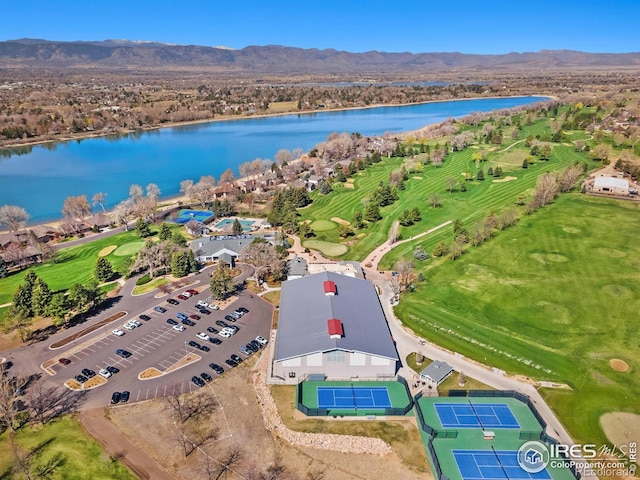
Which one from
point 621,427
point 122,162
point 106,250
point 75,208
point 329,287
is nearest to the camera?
point 621,427

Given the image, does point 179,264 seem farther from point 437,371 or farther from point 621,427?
point 621,427

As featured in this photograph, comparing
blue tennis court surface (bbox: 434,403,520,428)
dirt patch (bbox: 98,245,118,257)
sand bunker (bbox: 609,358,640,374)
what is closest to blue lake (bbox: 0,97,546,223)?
dirt patch (bbox: 98,245,118,257)

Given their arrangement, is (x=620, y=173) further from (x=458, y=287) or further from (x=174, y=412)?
(x=174, y=412)

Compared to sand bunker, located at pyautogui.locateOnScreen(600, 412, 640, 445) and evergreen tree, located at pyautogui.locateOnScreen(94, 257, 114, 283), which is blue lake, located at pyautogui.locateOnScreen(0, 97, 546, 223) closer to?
evergreen tree, located at pyautogui.locateOnScreen(94, 257, 114, 283)

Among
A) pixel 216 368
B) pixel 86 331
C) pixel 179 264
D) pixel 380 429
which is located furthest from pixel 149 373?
pixel 380 429

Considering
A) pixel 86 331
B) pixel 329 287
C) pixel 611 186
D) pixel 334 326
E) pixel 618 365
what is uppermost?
pixel 611 186

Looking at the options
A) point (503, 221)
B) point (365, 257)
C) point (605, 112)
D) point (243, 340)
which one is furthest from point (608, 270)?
point (605, 112)

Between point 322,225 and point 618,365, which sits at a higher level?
point 618,365
